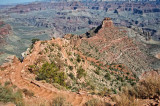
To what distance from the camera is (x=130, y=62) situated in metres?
48.5

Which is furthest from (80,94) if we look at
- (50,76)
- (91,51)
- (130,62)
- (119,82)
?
(130,62)

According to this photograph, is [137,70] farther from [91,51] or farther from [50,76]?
[50,76]

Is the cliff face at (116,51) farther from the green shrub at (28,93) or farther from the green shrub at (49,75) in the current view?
the green shrub at (28,93)

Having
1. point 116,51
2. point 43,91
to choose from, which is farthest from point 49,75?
point 116,51

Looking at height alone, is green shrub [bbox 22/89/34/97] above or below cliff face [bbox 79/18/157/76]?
above

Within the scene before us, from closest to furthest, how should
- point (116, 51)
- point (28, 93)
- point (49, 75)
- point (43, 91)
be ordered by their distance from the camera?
point (28, 93) < point (43, 91) < point (49, 75) < point (116, 51)

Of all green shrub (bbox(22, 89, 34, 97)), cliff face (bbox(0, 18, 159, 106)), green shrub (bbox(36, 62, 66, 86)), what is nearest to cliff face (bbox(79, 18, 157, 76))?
cliff face (bbox(0, 18, 159, 106))

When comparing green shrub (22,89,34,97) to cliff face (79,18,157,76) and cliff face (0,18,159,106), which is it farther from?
cliff face (79,18,157,76)

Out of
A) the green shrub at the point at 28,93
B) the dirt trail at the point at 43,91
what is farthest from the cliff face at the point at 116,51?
the green shrub at the point at 28,93

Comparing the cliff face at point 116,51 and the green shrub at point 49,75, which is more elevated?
the green shrub at point 49,75

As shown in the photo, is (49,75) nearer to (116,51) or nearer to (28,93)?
(28,93)

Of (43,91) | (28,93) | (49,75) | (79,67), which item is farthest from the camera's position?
(79,67)

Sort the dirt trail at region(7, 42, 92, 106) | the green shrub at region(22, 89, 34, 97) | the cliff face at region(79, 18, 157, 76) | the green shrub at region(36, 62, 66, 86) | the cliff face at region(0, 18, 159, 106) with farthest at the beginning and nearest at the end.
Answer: the cliff face at region(79, 18, 157, 76) → the green shrub at region(36, 62, 66, 86) → the cliff face at region(0, 18, 159, 106) → the green shrub at region(22, 89, 34, 97) → the dirt trail at region(7, 42, 92, 106)

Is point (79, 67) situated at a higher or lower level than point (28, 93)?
lower
